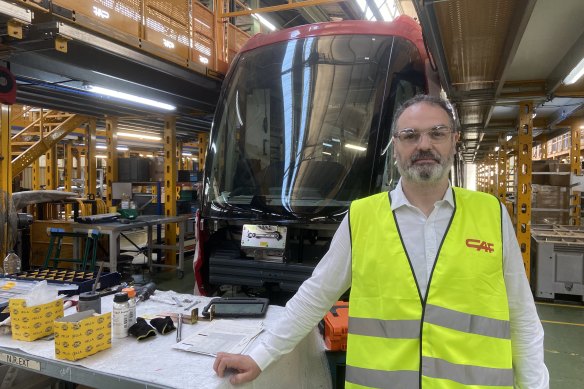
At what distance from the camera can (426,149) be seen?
1.41 m

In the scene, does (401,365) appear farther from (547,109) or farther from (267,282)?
(547,109)

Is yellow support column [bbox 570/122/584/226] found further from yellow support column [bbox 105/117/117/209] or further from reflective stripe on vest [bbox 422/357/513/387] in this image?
yellow support column [bbox 105/117/117/209]

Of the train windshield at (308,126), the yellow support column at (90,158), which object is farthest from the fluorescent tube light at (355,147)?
the yellow support column at (90,158)

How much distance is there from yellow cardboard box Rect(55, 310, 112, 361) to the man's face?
1.35 m

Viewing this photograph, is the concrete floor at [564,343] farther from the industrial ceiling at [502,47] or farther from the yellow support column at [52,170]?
the yellow support column at [52,170]

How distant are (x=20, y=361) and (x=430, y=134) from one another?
1.83 m

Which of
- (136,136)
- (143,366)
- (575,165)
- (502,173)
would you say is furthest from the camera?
(136,136)

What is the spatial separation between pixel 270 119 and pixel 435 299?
257 cm

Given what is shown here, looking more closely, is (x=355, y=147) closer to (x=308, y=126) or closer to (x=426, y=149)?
(x=308, y=126)

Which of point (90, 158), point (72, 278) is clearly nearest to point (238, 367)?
point (72, 278)

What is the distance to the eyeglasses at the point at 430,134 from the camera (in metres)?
1.42

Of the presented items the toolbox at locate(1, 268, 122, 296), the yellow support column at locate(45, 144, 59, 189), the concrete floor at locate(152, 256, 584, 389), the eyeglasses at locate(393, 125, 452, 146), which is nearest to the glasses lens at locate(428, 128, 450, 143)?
the eyeglasses at locate(393, 125, 452, 146)

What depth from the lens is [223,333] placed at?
1823 mm

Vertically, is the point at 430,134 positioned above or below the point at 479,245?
above
